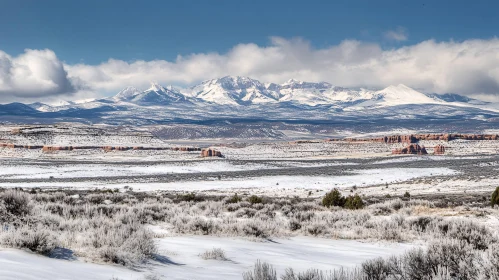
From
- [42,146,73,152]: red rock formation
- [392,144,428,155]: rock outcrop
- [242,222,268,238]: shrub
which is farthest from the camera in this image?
[42,146,73,152]: red rock formation

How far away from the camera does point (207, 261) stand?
8016mm

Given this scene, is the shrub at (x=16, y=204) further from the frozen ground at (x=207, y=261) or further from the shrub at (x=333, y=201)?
the shrub at (x=333, y=201)

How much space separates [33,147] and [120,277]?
11468cm

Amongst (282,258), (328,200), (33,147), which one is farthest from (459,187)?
(33,147)

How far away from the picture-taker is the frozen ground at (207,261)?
5910 millimetres

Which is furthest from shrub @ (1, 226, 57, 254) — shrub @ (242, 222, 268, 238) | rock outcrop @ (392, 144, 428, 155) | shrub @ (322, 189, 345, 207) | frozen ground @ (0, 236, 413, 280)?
rock outcrop @ (392, 144, 428, 155)

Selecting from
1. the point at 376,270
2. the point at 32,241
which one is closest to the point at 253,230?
the point at 376,270

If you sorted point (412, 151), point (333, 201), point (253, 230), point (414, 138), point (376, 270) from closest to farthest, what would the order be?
point (376, 270) < point (253, 230) < point (333, 201) < point (412, 151) < point (414, 138)

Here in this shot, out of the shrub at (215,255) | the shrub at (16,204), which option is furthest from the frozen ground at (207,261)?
the shrub at (16,204)

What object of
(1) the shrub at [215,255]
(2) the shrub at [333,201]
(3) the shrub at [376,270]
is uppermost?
(3) the shrub at [376,270]

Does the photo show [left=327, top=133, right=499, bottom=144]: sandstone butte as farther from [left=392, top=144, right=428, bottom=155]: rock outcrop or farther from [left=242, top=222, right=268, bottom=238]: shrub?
[left=242, top=222, right=268, bottom=238]: shrub

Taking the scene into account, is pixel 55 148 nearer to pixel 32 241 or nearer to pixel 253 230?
pixel 253 230

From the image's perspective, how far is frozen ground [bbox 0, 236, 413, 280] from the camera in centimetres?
591

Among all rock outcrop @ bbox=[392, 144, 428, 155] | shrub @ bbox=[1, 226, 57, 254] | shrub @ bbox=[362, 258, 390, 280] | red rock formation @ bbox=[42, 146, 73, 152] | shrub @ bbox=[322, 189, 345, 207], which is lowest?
shrub @ bbox=[322, 189, 345, 207]
